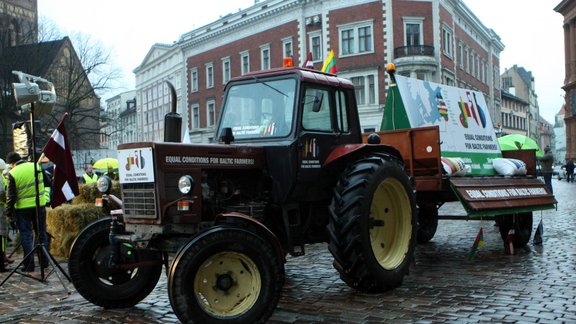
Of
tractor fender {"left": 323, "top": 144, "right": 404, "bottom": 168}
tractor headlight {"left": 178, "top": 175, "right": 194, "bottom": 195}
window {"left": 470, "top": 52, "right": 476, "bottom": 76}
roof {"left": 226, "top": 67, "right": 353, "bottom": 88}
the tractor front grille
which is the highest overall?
window {"left": 470, "top": 52, "right": 476, "bottom": 76}

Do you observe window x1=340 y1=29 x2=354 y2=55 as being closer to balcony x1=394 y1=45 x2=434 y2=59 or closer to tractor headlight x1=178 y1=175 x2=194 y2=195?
balcony x1=394 y1=45 x2=434 y2=59

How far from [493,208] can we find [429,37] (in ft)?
115

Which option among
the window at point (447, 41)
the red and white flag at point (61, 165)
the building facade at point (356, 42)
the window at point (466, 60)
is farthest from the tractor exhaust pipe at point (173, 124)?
the window at point (466, 60)

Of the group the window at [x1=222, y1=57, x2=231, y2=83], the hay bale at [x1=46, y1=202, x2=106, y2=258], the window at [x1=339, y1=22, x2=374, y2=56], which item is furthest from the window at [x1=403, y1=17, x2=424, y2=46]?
the hay bale at [x1=46, y1=202, x2=106, y2=258]

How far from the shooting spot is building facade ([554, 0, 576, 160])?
55.2m

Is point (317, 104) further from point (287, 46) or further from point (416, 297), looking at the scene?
point (287, 46)

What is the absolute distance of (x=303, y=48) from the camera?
4328 cm

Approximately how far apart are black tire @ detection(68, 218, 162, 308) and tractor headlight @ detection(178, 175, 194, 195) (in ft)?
3.72

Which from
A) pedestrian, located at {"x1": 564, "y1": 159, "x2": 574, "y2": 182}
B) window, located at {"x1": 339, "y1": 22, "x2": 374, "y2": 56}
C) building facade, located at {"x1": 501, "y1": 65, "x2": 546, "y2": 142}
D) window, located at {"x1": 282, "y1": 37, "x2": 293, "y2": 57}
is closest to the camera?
pedestrian, located at {"x1": 564, "y1": 159, "x2": 574, "y2": 182}

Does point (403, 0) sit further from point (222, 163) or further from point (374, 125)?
point (222, 163)

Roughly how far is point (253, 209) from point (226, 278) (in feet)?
3.48

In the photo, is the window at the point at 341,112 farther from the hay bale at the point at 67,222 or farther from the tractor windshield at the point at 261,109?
the hay bale at the point at 67,222

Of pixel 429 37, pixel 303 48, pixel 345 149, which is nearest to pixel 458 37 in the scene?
pixel 429 37

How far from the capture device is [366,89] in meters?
40.7
